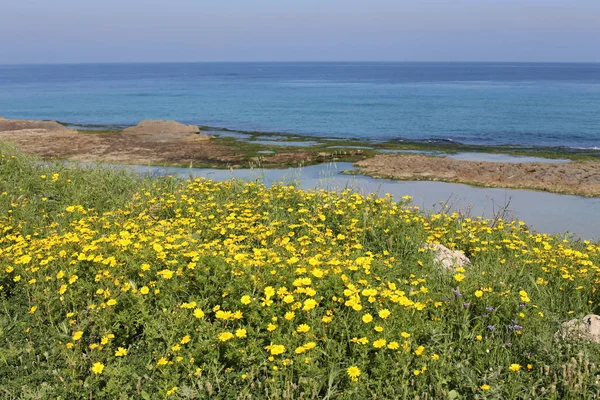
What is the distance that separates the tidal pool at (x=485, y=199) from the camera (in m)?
13.7

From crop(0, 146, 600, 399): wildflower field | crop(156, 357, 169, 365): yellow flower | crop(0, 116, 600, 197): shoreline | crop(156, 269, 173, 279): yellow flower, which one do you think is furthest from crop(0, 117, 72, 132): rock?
Result: crop(156, 357, 169, 365): yellow flower

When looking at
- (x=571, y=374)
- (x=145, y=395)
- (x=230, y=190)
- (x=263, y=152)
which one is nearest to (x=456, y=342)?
(x=571, y=374)

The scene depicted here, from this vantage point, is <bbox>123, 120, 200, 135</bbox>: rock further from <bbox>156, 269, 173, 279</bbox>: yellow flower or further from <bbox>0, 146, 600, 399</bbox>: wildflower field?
<bbox>156, 269, 173, 279</bbox>: yellow flower

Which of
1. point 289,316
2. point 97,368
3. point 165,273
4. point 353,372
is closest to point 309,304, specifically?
point 289,316

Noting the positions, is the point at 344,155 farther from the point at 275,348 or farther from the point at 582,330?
the point at 275,348

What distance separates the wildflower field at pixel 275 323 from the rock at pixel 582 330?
0.09 meters

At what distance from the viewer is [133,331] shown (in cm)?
451

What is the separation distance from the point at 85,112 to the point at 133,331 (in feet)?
163

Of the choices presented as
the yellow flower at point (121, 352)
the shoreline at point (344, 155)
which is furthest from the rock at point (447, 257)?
the shoreline at point (344, 155)

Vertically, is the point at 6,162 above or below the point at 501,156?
above

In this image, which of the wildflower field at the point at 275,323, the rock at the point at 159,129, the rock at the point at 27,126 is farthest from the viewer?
the rock at the point at 27,126

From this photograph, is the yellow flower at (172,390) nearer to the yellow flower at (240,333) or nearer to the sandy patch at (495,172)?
the yellow flower at (240,333)

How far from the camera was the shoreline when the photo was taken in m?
20.4

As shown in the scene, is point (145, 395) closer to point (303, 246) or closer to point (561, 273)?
point (303, 246)
